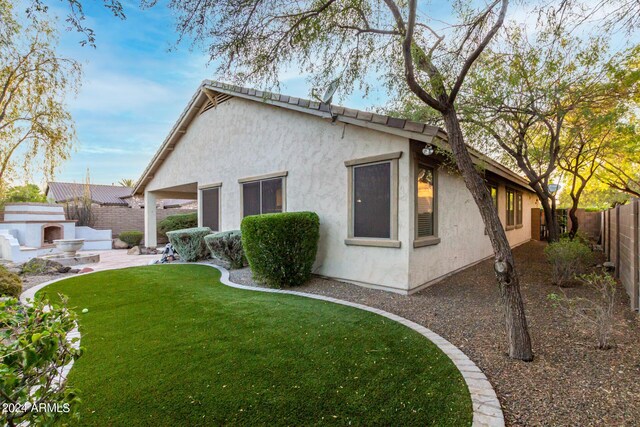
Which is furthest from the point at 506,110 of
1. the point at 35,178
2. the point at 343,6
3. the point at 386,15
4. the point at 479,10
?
the point at 35,178

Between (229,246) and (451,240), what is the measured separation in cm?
647

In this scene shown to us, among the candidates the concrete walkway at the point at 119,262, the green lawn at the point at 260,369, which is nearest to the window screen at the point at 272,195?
the green lawn at the point at 260,369

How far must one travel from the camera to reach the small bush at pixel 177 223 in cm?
1916

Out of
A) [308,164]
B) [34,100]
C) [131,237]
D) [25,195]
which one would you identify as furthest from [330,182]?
[25,195]

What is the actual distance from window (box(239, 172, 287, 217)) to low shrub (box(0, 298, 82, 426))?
7409 mm

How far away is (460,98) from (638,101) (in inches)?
205

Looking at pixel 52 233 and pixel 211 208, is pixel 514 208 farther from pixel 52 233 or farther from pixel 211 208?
pixel 52 233

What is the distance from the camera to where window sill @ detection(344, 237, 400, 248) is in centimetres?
664

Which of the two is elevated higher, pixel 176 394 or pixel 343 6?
pixel 343 6

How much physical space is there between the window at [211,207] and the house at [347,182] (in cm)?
4

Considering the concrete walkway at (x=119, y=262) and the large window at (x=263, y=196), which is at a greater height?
the large window at (x=263, y=196)

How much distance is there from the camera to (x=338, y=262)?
25.4 feet

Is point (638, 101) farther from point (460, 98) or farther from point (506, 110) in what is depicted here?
point (460, 98)

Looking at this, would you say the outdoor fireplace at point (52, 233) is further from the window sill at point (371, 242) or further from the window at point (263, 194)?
the window sill at point (371, 242)
